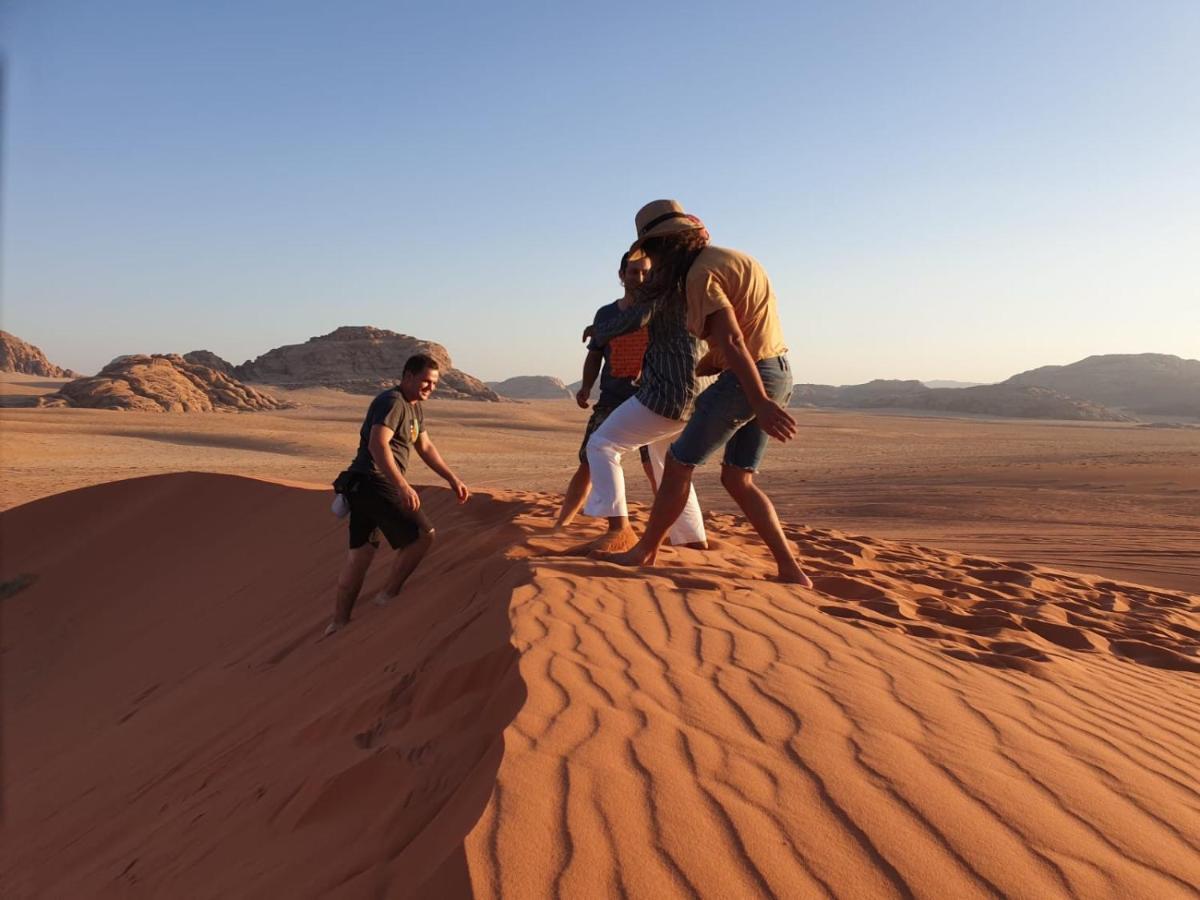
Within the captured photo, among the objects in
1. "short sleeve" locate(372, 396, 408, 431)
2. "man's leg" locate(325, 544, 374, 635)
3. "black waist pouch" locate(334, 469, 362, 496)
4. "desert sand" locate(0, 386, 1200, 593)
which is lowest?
"desert sand" locate(0, 386, 1200, 593)

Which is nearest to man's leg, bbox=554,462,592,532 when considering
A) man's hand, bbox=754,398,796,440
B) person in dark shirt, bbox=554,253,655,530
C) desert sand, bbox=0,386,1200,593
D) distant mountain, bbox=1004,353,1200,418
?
person in dark shirt, bbox=554,253,655,530

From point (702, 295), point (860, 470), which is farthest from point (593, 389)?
point (702, 295)

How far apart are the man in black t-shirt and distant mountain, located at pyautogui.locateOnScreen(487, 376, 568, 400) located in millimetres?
117096

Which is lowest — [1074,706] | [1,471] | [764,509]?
[1,471]

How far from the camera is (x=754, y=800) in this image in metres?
1.99

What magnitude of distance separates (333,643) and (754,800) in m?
3.09

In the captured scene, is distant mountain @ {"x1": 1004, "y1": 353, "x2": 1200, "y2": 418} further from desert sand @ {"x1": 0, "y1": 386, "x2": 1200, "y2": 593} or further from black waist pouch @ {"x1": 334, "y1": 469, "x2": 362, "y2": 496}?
black waist pouch @ {"x1": 334, "y1": 469, "x2": 362, "y2": 496}

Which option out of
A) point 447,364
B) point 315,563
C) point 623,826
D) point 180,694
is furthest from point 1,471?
point 447,364

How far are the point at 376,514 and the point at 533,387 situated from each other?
134m

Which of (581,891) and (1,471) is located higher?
(581,891)

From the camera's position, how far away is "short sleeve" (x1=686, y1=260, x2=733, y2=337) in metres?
3.64

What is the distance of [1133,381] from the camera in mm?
100938

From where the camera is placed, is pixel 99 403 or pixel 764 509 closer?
pixel 764 509

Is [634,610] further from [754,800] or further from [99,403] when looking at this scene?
[99,403]
